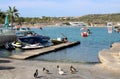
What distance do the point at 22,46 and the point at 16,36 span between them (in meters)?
10.1

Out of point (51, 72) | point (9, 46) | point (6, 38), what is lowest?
point (9, 46)

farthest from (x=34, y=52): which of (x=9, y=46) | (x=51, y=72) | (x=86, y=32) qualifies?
(x=86, y=32)

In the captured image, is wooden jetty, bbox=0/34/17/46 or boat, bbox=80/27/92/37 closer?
wooden jetty, bbox=0/34/17/46

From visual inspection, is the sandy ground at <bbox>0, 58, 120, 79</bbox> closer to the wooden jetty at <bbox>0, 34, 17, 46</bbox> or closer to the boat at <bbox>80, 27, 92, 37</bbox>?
the wooden jetty at <bbox>0, 34, 17, 46</bbox>

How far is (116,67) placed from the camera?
28609mm

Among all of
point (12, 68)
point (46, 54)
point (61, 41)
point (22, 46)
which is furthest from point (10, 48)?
point (12, 68)

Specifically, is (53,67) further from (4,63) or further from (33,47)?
(33,47)

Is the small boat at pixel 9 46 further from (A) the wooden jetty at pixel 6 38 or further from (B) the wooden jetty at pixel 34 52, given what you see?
(B) the wooden jetty at pixel 34 52

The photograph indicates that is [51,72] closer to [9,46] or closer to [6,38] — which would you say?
[9,46]

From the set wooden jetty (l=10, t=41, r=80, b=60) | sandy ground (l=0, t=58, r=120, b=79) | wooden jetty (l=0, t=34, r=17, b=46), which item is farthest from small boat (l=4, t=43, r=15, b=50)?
sandy ground (l=0, t=58, r=120, b=79)

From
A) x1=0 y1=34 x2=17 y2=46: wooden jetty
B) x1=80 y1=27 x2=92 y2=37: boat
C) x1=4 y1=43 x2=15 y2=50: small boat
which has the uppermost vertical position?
x1=0 y1=34 x2=17 y2=46: wooden jetty

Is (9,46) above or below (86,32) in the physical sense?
above

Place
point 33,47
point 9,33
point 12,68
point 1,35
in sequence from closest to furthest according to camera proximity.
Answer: point 12,68 < point 33,47 < point 1,35 < point 9,33

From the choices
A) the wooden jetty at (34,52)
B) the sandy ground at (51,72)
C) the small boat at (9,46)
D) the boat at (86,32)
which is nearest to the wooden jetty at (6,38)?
the small boat at (9,46)
